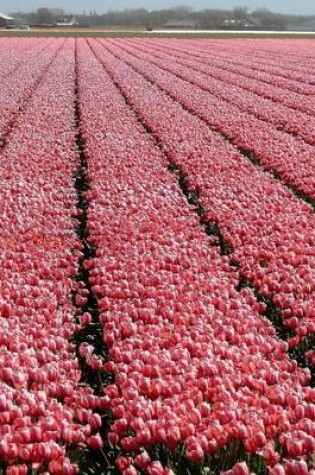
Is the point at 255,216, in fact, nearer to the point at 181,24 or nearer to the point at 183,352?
the point at 183,352

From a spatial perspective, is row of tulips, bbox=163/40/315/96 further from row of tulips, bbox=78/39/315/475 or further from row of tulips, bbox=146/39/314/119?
row of tulips, bbox=78/39/315/475

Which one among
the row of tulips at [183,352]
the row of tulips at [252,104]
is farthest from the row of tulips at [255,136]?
the row of tulips at [183,352]

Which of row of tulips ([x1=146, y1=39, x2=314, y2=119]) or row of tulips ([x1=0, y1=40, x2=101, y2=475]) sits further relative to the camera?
row of tulips ([x1=146, y1=39, x2=314, y2=119])

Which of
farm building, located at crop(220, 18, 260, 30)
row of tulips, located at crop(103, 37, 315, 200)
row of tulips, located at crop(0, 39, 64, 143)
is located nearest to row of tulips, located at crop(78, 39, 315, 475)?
row of tulips, located at crop(103, 37, 315, 200)

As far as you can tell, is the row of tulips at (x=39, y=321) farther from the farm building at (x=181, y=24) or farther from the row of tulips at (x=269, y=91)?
the farm building at (x=181, y=24)

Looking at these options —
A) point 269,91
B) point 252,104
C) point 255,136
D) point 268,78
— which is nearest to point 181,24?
point 268,78

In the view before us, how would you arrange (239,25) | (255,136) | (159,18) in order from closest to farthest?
(255,136)
(239,25)
(159,18)

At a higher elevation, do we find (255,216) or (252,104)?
(252,104)
